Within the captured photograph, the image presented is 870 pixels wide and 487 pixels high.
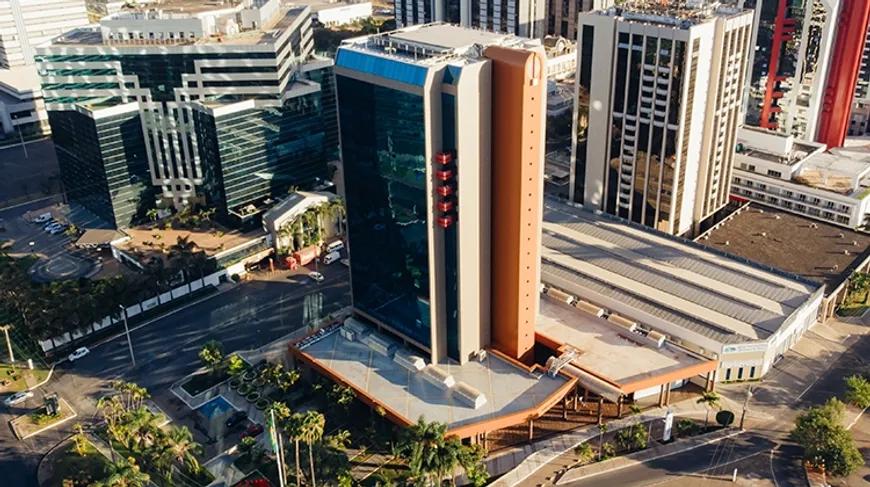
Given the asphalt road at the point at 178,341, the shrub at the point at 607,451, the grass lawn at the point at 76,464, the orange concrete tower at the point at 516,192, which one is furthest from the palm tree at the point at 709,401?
the grass lawn at the point at 76,464

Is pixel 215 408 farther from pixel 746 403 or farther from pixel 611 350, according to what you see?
Answer: pixel 746 403

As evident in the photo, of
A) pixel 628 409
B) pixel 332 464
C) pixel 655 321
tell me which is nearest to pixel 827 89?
pixel 655 321

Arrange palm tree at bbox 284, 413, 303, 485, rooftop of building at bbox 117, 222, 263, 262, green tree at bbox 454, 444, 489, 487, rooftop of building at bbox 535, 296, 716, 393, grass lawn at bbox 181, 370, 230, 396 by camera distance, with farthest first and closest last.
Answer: rooftop of building at bbox 117, 222, 263, 262 → grass lawn at bbox 181, 370, 230, 396 → rooftop of building at bbox 535, 296, 716, 393 → green tree at bbox 454, 444, 489, 487 → palm tree at bbox 284, 413, 303, 485

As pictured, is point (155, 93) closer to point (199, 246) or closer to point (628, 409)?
point (199, 246)

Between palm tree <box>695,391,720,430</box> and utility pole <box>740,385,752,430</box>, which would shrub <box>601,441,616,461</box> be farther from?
utility pole <box>740,385,752,430</box>

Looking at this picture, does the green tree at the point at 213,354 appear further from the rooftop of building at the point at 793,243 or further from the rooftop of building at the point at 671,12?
the rooftop of building at the point at 793,243

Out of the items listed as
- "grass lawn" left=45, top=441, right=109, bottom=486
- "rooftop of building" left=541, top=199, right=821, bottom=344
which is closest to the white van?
"rooftop of building" left=541, top=199, right=821, bottom=344
